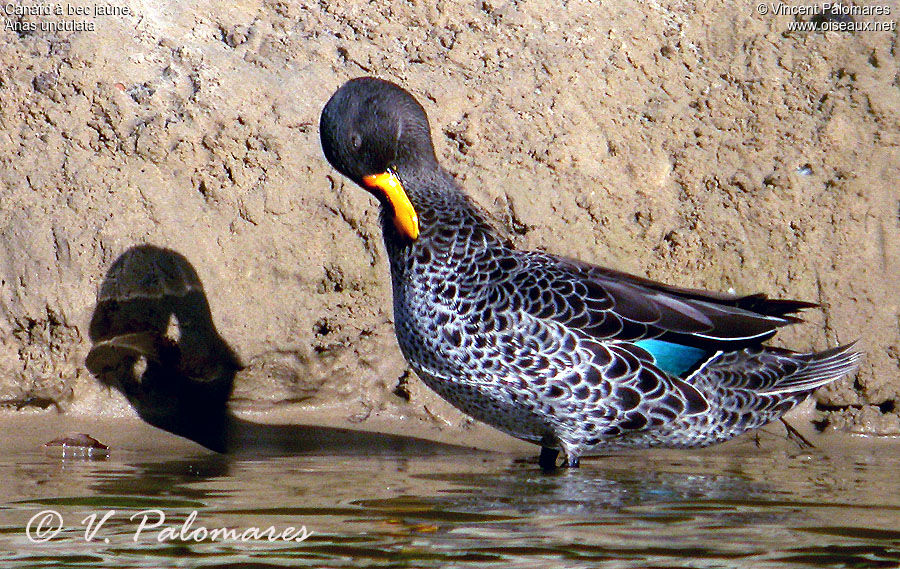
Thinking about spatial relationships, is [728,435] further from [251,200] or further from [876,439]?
[251,200]

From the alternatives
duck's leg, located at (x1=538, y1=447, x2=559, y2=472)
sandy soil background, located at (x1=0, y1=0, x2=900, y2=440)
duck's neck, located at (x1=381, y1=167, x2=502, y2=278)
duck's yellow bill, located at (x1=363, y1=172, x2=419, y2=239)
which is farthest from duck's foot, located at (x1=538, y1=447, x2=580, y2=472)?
duck's yellow bill, located at (x1=363, y1=172, x2=419, y2=239)

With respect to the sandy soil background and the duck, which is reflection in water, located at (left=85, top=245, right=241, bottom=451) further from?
the duck

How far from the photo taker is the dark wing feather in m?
5.02

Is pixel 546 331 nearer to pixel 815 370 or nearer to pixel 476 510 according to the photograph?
pixel 476 510

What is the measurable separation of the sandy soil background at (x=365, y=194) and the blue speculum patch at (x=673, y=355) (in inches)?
42.9

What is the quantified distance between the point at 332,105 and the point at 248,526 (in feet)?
6.16

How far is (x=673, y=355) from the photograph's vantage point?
5152 mm

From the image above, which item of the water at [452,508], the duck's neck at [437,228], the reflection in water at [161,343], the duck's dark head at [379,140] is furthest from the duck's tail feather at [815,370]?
the reflection in water at [161,343]

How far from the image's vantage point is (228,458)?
5.48m

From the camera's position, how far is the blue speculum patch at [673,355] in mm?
5113

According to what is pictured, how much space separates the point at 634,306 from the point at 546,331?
1.40 feet

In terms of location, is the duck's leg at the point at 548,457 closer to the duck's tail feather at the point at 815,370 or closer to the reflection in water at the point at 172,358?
the reflection in water at the point at 172,358

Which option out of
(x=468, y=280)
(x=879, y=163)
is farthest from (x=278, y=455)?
(x=879, y=163)

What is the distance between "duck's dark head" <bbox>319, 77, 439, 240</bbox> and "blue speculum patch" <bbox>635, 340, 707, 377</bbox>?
3.43ft
